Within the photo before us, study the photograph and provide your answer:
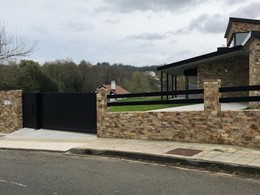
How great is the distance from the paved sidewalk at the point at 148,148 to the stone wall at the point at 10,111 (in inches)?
148

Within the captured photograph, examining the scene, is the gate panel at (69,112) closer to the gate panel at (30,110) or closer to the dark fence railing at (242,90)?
the gate panel at (30,110)

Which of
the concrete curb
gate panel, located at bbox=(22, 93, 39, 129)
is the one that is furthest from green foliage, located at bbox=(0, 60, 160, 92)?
the concrete curb

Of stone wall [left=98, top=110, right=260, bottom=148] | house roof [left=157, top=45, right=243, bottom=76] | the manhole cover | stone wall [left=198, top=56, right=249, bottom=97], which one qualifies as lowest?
the manhole cover

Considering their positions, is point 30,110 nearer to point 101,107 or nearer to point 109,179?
point 101,107

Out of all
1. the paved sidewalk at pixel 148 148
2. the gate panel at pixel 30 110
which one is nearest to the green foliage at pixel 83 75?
the gate panel at pixel 30 110

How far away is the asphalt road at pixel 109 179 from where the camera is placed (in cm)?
712

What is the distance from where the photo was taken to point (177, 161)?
9.62m

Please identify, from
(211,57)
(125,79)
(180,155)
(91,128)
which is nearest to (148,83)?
(125,79)

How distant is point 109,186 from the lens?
7.49 metres

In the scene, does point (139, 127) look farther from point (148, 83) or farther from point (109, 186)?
point (148, 83)

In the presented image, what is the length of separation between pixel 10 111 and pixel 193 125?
11308 mm

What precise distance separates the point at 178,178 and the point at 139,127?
528 cm

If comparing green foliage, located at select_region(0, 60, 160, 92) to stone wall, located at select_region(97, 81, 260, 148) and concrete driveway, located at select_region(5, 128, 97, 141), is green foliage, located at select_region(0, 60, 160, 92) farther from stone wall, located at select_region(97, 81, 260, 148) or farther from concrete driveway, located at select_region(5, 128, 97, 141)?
stone wall, located at select_region(97, 81, 260, 148)

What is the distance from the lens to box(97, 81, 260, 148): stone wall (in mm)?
10852
